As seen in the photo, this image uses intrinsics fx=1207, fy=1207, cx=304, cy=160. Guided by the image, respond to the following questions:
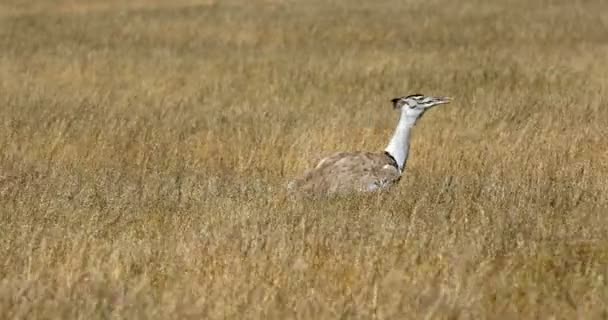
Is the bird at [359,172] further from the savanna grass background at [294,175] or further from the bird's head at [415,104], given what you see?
the savanna grass background at [294,175]

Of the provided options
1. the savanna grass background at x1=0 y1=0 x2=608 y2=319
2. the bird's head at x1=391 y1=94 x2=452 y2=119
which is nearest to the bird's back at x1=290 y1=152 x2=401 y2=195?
the savanna grass background at x1=0 y1=0 x2=608 y2=319

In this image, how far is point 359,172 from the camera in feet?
24.6

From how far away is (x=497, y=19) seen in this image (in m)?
22.9

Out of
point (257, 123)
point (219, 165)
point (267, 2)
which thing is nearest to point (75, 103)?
point (257, 123)

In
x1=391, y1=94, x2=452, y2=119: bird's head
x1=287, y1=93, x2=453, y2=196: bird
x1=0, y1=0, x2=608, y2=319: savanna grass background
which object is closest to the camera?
x1=0, y1=0, x2=608, y2=319: savanna grass background

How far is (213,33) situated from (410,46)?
4.36 meters

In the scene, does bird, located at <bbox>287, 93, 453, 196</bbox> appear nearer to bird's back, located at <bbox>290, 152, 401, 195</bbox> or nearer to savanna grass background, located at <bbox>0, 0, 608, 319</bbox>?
bird's back, located at <bbox>290, 152, 401, 195</bbox>

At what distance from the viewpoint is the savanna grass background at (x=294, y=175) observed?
193 inches

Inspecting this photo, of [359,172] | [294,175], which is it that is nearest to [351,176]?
[359,172]

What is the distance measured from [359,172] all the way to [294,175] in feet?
4.79

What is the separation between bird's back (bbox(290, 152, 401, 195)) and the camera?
7.44 meters

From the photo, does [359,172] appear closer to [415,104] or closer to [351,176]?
[351,176]

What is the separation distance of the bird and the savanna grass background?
19 centimetres

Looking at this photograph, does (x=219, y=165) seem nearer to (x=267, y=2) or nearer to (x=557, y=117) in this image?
(x=557, y=117)
